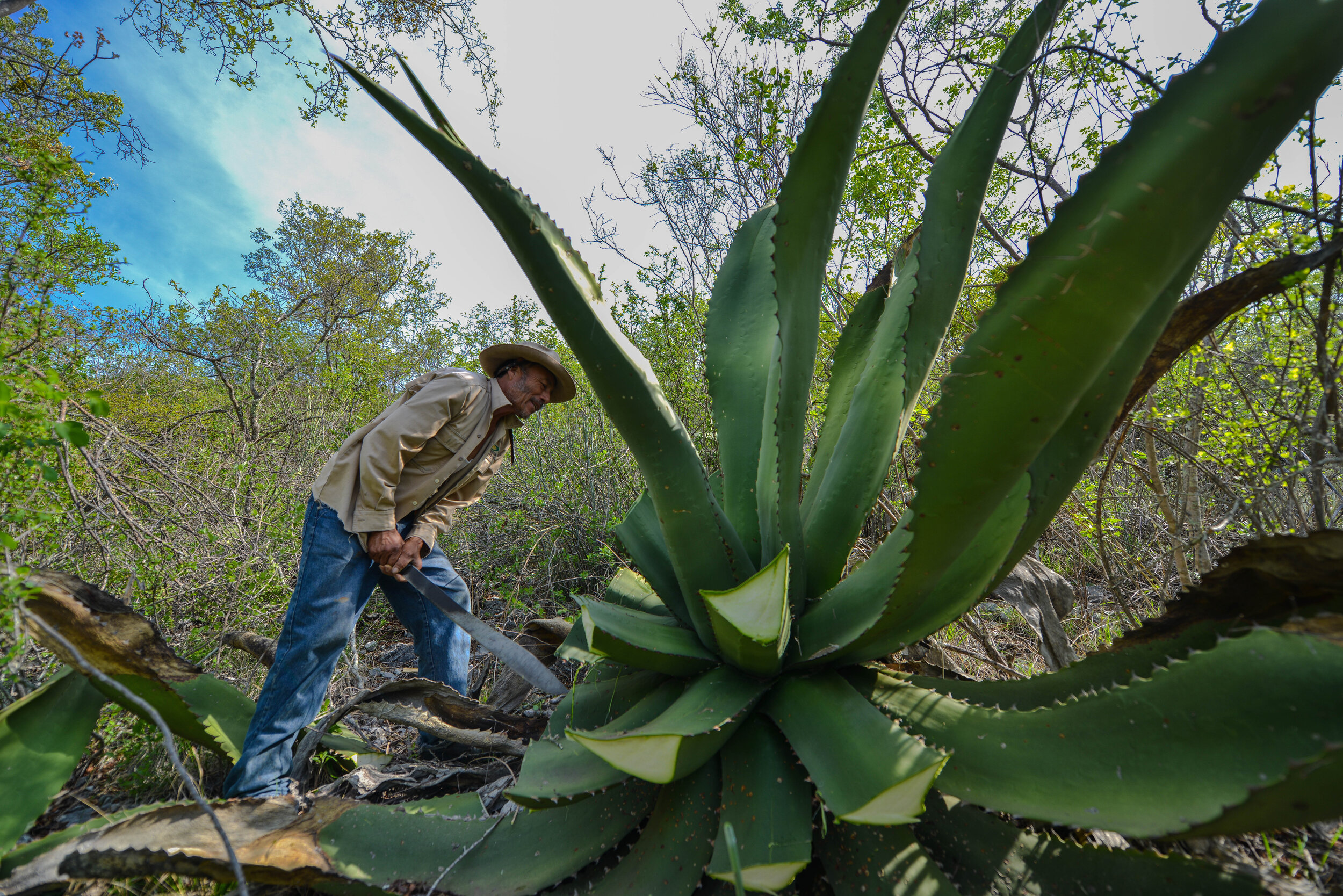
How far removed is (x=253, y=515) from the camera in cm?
372

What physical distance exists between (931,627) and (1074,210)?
692 millimetres

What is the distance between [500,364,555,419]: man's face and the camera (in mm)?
2275

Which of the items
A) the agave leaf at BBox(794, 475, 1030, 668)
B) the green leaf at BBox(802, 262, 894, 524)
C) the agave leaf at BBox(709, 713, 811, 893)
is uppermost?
the green leaf at BBox(802, 262, 894, 524)

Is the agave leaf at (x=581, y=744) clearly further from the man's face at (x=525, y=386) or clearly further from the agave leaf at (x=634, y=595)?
the man's face at (x=525, y=386)

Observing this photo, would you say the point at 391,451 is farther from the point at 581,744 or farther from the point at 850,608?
the point at 850,608

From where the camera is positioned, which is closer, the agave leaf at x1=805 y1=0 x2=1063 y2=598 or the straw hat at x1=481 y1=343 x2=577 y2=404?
the agave leaf at x1=805 y1=0 x2=1063 y2=598

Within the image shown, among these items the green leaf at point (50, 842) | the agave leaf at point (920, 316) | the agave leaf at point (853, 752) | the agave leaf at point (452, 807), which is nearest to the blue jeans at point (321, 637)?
the green leaf at point (50, 842)

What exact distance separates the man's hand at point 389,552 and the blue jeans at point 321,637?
0.06m

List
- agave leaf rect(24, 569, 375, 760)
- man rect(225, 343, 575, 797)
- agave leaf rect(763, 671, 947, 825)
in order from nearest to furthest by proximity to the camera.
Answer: agave leaf rect(763, 671, 947, 825)
agave leaf rect(24, 569, 375, 760)
man rect(225, 343, 575, 797)

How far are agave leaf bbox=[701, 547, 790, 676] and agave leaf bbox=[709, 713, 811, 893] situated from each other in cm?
18

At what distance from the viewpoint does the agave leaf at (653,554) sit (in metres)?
1.24

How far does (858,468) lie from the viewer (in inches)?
46.2

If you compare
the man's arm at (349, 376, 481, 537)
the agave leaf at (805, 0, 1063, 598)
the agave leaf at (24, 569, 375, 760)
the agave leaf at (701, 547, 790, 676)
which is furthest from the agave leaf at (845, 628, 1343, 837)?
the man's arm at (349, 376, 481, 537)

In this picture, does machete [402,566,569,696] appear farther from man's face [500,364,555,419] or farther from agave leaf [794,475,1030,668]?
man's face [500,364,555,419]
